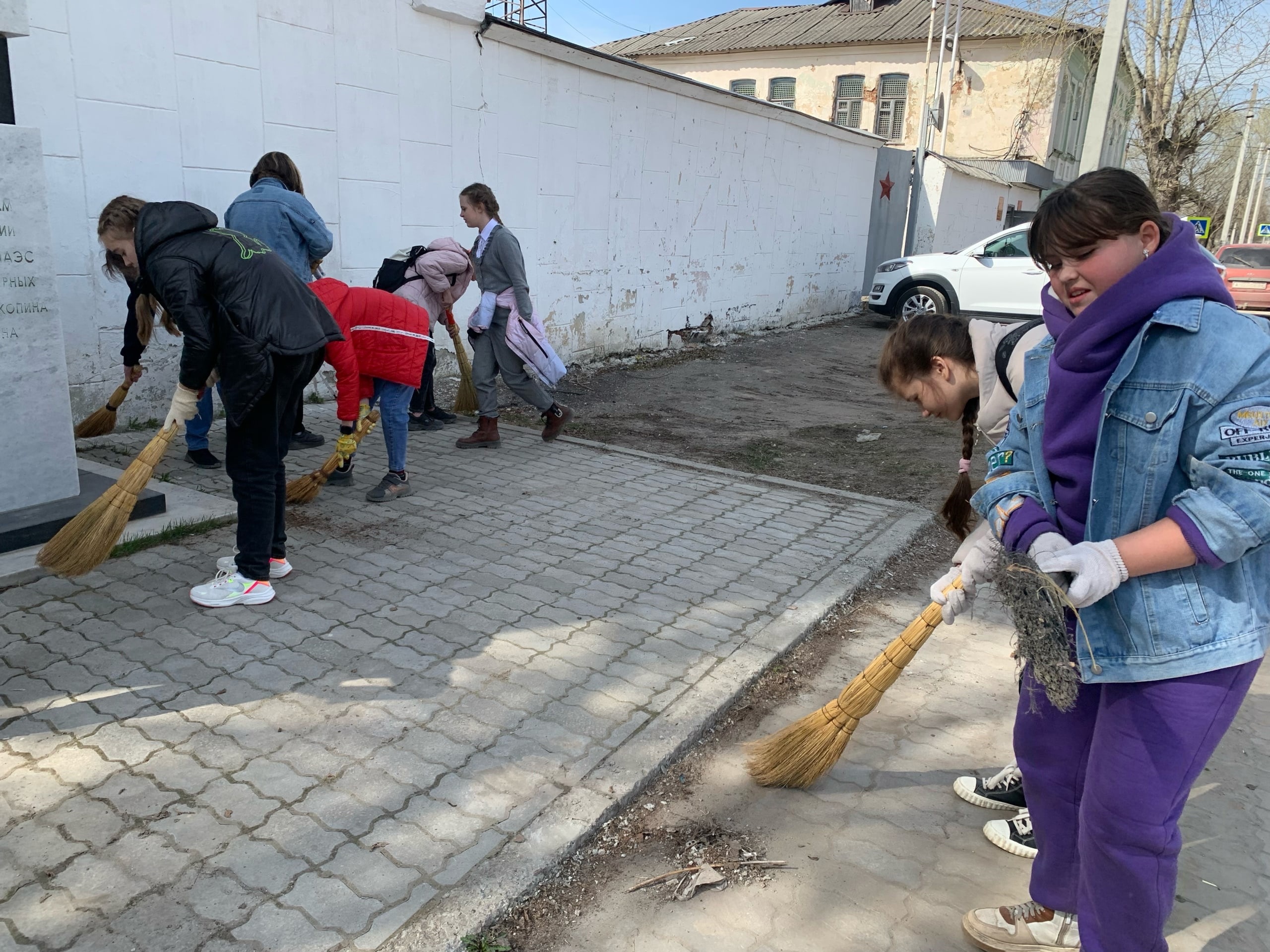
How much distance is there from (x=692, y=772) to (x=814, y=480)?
12.0ft

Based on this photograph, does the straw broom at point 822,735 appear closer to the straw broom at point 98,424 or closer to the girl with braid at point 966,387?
the girl with braid at point 966,387

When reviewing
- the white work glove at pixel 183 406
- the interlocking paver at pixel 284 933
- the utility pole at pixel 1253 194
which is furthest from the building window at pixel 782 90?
the interlocking paver at pixel 284 933

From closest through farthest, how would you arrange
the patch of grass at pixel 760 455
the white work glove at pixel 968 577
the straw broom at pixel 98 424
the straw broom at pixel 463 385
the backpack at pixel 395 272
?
the white work glove at pixel 968 577 → the straw broom at pixel 98 424 → the backpack at pixel 395 272 → the patch of grass at pixel 760 455 → the straw broom at pixel 463 385

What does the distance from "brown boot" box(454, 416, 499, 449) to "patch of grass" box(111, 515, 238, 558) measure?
201 cm

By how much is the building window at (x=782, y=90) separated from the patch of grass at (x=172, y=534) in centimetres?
3021

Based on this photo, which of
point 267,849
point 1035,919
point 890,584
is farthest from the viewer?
point 890,584

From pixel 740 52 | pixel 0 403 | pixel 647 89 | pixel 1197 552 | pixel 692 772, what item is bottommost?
pixel 692 772

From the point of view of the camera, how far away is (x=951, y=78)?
91.5 ft

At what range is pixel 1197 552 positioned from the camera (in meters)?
1.61

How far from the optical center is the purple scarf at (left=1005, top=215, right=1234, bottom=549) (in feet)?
5.32

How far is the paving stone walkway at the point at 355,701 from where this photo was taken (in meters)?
2.33

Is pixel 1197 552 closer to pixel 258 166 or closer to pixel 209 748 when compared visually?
pixel 209 748

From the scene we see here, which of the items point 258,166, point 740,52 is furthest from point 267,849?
point 740,52

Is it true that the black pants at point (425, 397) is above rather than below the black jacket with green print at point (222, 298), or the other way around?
below
